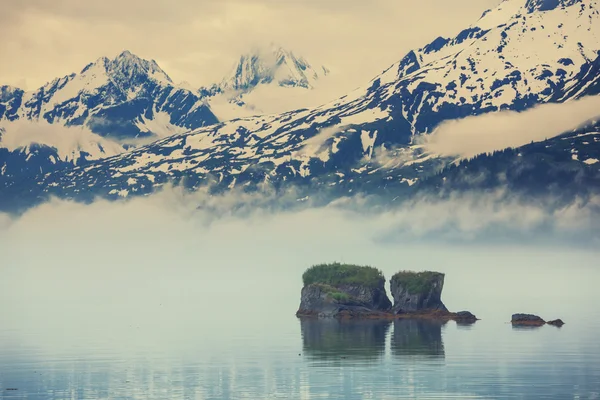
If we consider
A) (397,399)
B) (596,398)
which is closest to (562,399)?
(596,398)

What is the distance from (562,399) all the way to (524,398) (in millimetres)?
5551

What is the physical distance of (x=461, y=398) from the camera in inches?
7859

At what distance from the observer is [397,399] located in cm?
19988

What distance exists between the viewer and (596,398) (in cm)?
19812

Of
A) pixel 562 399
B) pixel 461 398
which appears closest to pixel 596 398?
pixel 562 399

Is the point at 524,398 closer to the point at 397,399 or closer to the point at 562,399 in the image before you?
the point at 562,399

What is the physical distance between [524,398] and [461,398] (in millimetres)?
9175

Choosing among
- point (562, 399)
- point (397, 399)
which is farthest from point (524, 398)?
point (397, 399)

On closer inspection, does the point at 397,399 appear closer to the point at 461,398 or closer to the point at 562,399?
the point at 461,398

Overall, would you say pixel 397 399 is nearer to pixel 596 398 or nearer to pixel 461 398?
pixel 461 398

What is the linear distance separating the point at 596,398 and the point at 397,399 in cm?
2891

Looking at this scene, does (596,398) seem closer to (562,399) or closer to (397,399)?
(562,399)

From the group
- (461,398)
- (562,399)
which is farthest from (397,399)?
(562,399)

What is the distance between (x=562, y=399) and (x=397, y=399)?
78.3ft
